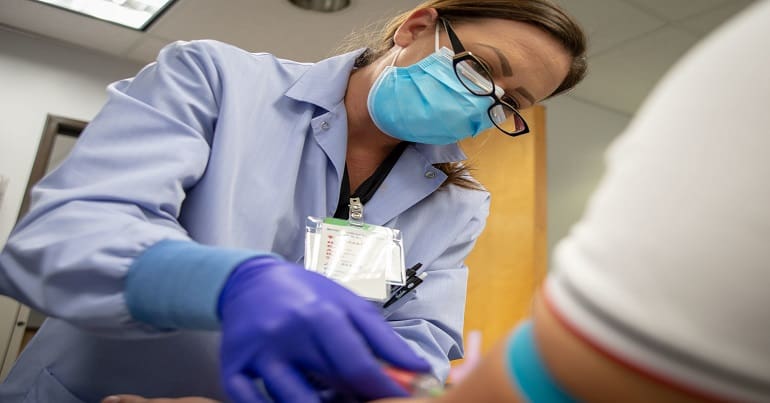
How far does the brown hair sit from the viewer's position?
1.21 meters

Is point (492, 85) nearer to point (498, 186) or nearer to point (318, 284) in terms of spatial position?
point (318, 284)

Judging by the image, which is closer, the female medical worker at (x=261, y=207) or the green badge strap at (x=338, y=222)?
the female medical worker at (x=261, y=207)

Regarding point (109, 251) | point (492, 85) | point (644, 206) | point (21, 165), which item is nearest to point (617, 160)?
point (644, 206)

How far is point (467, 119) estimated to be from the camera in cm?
123

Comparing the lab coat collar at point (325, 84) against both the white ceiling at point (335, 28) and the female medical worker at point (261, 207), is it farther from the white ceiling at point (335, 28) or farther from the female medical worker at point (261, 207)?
the white ceiling at point (335, 28)

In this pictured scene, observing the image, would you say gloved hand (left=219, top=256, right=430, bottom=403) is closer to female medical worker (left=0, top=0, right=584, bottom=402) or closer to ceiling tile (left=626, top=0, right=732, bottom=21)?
female medical worker (left=0, top=0, right=584, bottom=402)

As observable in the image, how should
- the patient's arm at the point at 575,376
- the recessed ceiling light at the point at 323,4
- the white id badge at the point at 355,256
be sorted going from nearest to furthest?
the patient's arm at the point at 575,376, the white id badge at the point at 355,256, the recessed ceiling light at the point at 323,4

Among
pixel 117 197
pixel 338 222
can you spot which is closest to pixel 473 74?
pixel 338 222

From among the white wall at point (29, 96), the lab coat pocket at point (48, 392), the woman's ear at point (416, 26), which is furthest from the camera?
the white wall at point (29, 96)

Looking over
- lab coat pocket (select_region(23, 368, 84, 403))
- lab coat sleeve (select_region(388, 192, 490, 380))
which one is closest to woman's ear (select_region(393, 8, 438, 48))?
lab coat sleeve (select_region(388, 192, 490, 380))

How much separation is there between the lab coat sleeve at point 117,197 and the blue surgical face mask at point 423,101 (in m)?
0.35

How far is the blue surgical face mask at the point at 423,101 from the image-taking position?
119 centimetres

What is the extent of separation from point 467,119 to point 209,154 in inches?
21.9

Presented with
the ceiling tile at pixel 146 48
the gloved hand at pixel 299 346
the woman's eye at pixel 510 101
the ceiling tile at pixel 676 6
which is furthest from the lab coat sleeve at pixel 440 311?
the ceiling tile at pixel 146 48
